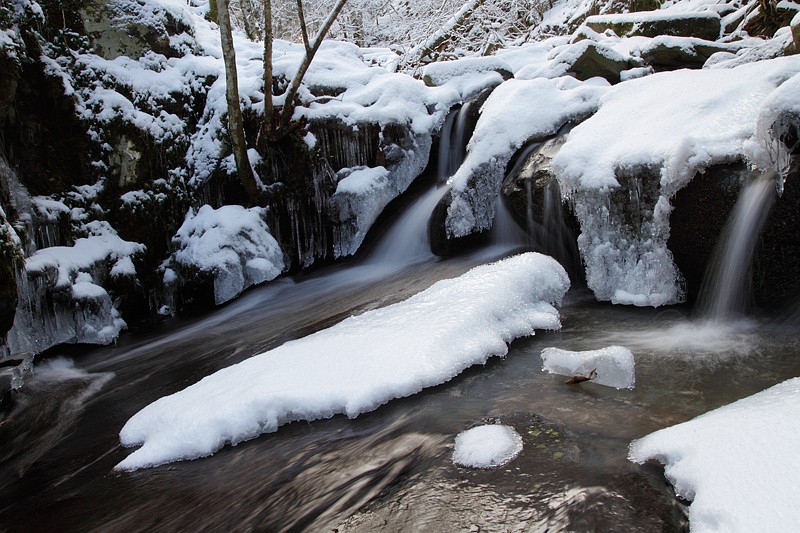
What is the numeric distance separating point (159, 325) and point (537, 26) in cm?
1259

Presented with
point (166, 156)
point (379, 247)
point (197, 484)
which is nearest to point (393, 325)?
point (197, 484)

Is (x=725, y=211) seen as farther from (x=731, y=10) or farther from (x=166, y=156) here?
(x=166, y=156)

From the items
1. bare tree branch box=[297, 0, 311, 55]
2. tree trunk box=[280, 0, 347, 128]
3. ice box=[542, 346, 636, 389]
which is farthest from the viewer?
tree trunk box=[280, 0, 347, 128]

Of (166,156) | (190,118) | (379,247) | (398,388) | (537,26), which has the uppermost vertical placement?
(537,26)

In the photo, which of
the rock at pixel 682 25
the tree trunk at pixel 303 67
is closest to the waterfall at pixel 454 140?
the tree trunk at pixel 303 67

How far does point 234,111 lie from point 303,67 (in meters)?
1.22

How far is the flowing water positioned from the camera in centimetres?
198

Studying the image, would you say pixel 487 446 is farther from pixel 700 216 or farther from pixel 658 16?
pixel 658 16

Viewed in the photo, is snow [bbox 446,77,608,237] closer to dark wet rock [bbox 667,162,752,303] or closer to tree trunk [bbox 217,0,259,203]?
dark wet rock [bbox 667,162,752,303]

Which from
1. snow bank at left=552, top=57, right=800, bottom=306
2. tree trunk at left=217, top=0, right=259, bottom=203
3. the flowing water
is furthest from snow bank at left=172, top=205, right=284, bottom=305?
snow bank at left=552, top=57, right=800, bottom=306

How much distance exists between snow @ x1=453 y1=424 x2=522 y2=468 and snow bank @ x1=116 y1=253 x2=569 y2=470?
64cm

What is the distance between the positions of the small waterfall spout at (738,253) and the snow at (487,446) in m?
2.68

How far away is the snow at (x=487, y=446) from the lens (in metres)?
2.28

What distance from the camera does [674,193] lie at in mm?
4391
